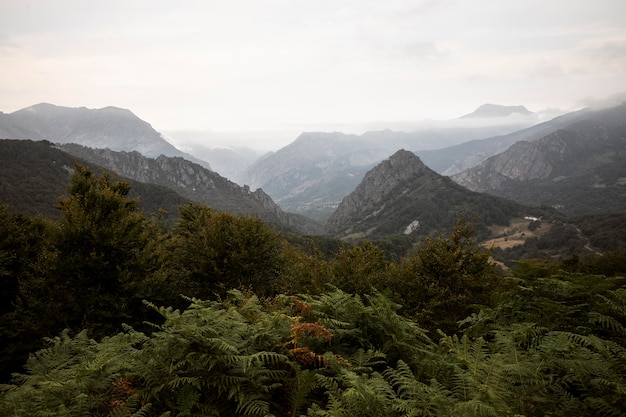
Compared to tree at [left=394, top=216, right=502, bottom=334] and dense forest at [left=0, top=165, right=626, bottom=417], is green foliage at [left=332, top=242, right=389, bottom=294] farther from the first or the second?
dense forest at [left=0, top=165, right=626, bottom=417]

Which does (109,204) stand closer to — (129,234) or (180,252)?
(129,234)

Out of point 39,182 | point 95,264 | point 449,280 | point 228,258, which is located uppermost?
point 39,182

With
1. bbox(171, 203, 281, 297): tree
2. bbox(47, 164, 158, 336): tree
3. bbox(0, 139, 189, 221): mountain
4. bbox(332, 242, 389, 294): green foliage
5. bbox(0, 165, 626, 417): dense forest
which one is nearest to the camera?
bbox(0, 165, 626, 417): dense forest

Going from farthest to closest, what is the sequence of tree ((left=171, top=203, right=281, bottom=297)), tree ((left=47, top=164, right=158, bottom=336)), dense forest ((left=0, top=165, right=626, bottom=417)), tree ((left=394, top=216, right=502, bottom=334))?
tree ((left=171, top=203, right=281, bottom=297)) → tree ((left=394, top=216, right=502, bottom=334)) → tree ((left=47, top=164, right=158, bottom=336)) → dense forest ((left=0, top=165, right=626, bottom=417))

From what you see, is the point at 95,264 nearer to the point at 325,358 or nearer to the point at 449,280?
the point at 325,358

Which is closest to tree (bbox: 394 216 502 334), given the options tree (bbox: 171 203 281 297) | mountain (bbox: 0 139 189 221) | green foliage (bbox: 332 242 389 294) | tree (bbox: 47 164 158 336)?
green foliage (bbox: 332 242 389 294)

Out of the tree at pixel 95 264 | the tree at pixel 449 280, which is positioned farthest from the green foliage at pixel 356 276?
the tree at pixel 95 264

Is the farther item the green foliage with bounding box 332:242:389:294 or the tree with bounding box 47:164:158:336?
the green foliage with bounding box 332:242:389:294

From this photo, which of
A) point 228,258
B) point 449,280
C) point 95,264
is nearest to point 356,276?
point 449,280

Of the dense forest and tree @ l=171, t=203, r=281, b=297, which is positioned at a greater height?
the dense forest

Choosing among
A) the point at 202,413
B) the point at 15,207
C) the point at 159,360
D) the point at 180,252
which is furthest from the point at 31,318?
the point at 15,207

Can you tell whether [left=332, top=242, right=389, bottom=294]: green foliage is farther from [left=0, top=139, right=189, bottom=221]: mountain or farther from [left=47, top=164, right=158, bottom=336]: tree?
[left=0, top=139, right=189, bottom=221]: mountain

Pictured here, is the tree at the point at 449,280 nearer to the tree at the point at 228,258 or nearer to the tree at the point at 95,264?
the tree at the point at 228,258

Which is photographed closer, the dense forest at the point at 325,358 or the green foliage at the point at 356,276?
the dense forest at the point at 325,358
